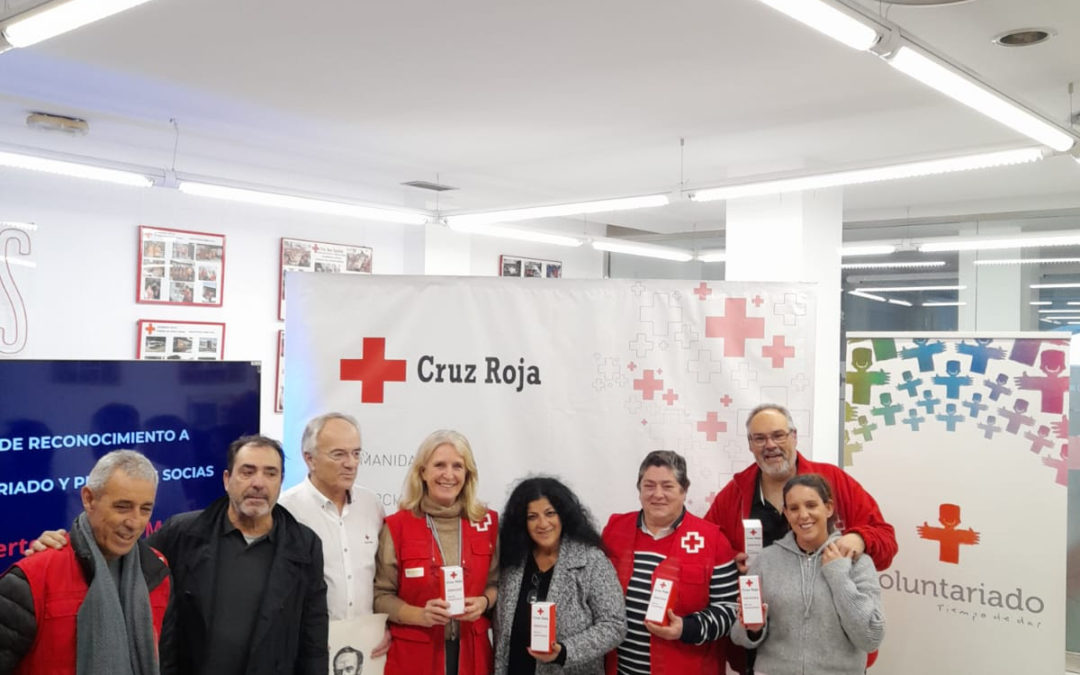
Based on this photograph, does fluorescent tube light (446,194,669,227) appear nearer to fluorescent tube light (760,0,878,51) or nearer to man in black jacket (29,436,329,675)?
fluorescent tube light (760,0,878,51)

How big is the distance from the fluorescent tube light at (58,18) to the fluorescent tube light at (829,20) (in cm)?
206

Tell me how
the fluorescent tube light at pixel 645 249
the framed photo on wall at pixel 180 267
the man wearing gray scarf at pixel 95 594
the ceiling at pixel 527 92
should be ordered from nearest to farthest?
1. the man wearing gray scarf at pixel 95 594
2. the ceiling at pixel 527 92
3. the framed photo on wall at pixel 180 267
4. the fluorescent tube light at pixel 645 249

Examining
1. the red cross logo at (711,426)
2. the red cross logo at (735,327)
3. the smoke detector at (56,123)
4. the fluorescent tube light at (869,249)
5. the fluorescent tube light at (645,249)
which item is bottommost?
the red cross logo at (711,426)

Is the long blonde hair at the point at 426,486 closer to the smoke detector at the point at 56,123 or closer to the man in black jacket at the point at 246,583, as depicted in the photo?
the man in black jacket at the point at 246,583

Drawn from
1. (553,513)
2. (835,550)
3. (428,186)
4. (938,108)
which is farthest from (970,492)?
(428,186)

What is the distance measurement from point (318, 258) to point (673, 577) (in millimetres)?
5947

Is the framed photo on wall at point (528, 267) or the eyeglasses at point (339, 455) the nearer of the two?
the eyeglasses at point (339, 455)

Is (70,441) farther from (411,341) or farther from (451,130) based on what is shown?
(451,130)

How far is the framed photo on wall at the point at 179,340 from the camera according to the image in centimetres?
697

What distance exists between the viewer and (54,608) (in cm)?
205

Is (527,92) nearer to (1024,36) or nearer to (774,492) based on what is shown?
(1024,36)

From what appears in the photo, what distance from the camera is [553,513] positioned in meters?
2.93

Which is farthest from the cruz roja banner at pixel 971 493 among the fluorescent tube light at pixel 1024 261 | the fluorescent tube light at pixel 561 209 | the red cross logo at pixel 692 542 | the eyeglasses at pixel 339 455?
the fluorescent tube light at pixel 1024 261

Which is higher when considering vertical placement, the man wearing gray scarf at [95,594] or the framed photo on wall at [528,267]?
the framed photo on wall at [528,267]
